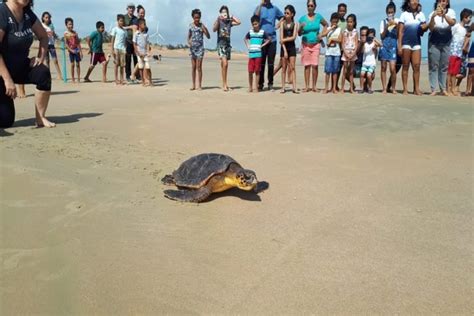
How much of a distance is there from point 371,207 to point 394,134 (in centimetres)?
266

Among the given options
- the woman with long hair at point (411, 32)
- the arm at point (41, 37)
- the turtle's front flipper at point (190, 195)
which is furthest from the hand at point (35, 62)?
the woman with long hair at point (411, 32)

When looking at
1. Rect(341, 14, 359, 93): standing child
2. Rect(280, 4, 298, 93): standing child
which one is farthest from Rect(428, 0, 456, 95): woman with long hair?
→ Rect(280, 4, 298, 93): standing child

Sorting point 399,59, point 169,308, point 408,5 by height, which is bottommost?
point 169,308

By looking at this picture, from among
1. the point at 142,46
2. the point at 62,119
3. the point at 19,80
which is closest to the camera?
the point at 19,80

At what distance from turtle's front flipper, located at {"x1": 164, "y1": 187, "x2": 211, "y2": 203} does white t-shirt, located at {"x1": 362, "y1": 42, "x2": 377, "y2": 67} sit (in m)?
7.83

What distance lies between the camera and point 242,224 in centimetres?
280

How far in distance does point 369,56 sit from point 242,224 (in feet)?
27.1

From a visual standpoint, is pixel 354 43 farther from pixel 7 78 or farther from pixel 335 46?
pixel 7 78

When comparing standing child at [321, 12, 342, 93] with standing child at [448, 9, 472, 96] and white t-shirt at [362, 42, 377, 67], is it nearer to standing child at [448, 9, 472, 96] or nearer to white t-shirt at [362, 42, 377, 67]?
white t-shirt at [362, 42, 377, 67]

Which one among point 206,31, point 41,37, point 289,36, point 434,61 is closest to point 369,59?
point 434,61

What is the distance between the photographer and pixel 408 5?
367 inches

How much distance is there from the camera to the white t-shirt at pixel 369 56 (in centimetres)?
974

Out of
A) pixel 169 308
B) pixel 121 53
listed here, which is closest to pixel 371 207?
pixel 169 308

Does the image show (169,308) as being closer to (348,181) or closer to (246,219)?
(246,219)
